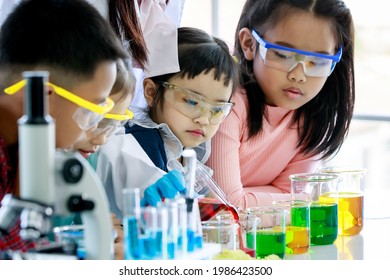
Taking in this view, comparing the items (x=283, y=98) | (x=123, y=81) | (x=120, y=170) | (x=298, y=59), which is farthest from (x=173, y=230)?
(x=283, y=98)

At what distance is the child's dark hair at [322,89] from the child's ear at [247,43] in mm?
23

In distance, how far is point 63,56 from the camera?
1.49m

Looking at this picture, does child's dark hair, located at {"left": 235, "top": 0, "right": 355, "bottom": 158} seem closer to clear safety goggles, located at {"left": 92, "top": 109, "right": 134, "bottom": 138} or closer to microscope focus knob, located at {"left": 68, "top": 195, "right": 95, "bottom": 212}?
clear safety goggles, located at {"left": 92, "top": 109, "right": 134, "bottom": 138}

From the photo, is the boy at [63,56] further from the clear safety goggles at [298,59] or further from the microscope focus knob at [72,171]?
the clear safety goggles at [298,59]

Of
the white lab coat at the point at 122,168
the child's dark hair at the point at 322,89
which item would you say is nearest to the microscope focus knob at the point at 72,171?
the white lab coat at the point at 122,168

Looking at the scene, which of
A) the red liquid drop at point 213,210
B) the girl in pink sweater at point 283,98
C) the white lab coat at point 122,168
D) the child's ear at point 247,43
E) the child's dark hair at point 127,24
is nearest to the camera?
the red liquid drop at point 213,210

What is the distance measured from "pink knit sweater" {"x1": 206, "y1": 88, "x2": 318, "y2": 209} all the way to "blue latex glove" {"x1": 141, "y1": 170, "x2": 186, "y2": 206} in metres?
0.65

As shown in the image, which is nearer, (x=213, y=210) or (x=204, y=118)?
(x=213, y=210)

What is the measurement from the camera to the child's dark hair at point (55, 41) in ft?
4.88

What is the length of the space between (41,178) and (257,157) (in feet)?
5.63

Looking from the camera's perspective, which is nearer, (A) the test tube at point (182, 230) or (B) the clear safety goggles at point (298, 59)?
(A) the test tube at point (182, 230)

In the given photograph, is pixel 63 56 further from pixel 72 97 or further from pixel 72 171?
pixel 72 171

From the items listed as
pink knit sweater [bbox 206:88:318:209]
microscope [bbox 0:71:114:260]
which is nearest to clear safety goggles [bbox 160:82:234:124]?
pink knit sweater [bbox 206:88:318:209]

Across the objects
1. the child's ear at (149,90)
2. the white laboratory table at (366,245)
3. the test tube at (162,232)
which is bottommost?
the white laboratory table at (366,245)
